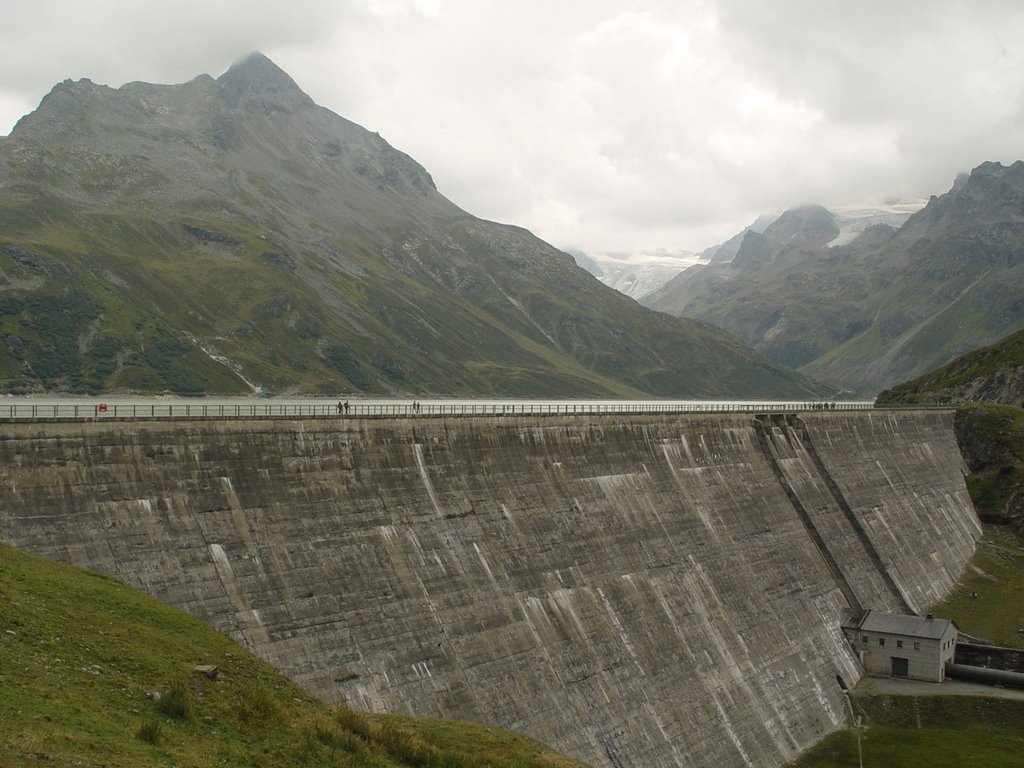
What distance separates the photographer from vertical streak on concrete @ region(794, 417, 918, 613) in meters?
89.9

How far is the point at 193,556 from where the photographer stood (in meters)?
39.9

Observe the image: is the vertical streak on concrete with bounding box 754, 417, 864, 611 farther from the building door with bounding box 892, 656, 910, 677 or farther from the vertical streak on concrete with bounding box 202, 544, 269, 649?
the vertical streak on concrete with bounding box 202, 544, 269, 649

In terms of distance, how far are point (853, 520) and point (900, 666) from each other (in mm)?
20251

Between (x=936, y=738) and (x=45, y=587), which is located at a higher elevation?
(x=45, y=587)

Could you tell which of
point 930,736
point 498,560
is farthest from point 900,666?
point 498,560

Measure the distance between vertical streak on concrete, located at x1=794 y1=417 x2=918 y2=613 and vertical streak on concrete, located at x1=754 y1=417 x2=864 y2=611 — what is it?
8.22 m

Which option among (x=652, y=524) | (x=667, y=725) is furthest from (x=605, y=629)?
(x=652, y=524)

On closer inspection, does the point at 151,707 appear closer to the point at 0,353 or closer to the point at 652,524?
the point at 652,524

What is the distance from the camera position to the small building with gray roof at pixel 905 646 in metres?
75.6

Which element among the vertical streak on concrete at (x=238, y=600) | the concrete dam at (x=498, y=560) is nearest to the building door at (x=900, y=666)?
the concrete dam at (x=498, y=560)

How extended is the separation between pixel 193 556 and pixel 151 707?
52.8ft

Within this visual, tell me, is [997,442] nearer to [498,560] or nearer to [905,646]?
[905,646]

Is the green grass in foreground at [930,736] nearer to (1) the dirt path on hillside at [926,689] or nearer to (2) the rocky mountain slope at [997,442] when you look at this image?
(1) the dirt path on hillside at [926,689]

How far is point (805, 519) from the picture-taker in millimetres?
86688
